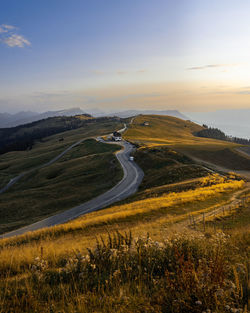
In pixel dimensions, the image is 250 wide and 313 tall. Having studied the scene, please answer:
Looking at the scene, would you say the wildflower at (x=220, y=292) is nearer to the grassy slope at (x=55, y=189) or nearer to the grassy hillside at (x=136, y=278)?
the grassy hillside at (x=136, y=278)

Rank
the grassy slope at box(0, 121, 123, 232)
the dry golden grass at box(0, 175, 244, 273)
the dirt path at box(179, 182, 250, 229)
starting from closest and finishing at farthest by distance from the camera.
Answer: the dry golden grass at box(0, 175, 244, 273) < the dirt path at box(179, 182, 250, 229) < the grassy slope at box(0, 121, 123, 232)

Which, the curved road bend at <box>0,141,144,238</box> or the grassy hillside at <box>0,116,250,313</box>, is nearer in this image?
the grassy hillside at <box>0,116,250,313</box>

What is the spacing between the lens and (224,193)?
2752cm

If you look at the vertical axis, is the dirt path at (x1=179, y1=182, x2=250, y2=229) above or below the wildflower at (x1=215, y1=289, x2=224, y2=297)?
below

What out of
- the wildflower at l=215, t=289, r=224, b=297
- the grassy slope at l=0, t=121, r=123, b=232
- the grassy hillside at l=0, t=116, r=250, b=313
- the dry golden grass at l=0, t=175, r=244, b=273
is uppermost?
the wildflower at l=215, t=289, r=224, b=297

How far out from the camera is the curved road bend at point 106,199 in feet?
90.8

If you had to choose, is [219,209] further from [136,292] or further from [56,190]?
[56,190]

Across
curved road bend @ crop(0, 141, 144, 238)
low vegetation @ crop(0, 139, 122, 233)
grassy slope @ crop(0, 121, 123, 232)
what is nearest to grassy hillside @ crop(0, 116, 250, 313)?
curved road bend @ crop(0, 141, 144, 238)

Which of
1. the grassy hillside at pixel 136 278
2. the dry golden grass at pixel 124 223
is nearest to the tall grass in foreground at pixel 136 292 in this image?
the grassy hillside at pixel 136 278

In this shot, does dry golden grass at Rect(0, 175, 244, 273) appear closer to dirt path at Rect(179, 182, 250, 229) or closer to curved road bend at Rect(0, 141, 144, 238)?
dirt path at Rect(179, 182, 250, 229)

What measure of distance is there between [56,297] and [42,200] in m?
41.1

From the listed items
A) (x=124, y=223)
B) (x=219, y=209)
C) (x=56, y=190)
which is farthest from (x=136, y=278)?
(x=56, y=190)

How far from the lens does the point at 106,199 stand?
36.3 meters

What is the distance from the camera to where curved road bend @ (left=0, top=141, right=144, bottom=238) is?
27672 millimetres
